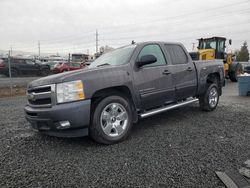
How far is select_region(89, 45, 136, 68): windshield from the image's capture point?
16.3ft

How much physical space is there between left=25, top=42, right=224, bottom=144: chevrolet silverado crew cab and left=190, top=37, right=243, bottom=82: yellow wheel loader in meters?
10.5

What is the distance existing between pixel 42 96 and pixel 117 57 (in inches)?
74.7

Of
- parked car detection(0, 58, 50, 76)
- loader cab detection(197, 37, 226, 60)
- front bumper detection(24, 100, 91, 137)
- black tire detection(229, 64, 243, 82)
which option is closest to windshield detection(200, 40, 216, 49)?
loader cab detection(197, 37, 226, 60)

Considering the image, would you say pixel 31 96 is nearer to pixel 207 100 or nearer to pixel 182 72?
pixel 182 72

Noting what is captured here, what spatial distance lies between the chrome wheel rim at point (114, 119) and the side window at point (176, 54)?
6.71 ft

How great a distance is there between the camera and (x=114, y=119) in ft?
14.3

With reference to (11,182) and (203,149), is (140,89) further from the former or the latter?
(11,182)

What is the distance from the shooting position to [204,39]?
1712 centimetres

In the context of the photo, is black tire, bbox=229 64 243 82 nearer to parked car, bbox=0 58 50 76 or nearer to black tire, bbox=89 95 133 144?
black tire, bbox=89 95 133 144

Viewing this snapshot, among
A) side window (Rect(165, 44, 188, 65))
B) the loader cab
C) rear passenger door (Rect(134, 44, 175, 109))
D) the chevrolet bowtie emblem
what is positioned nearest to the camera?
the chevrolet bowtie emblem

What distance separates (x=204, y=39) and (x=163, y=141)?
1441cm

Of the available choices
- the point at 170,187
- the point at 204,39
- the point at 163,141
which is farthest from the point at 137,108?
the point at 204,39

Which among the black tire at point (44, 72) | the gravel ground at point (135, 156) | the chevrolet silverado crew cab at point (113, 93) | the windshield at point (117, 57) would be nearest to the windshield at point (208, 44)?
the chevrolet silverado crew cab at point (113, 93)

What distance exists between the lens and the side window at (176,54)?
5781mm
